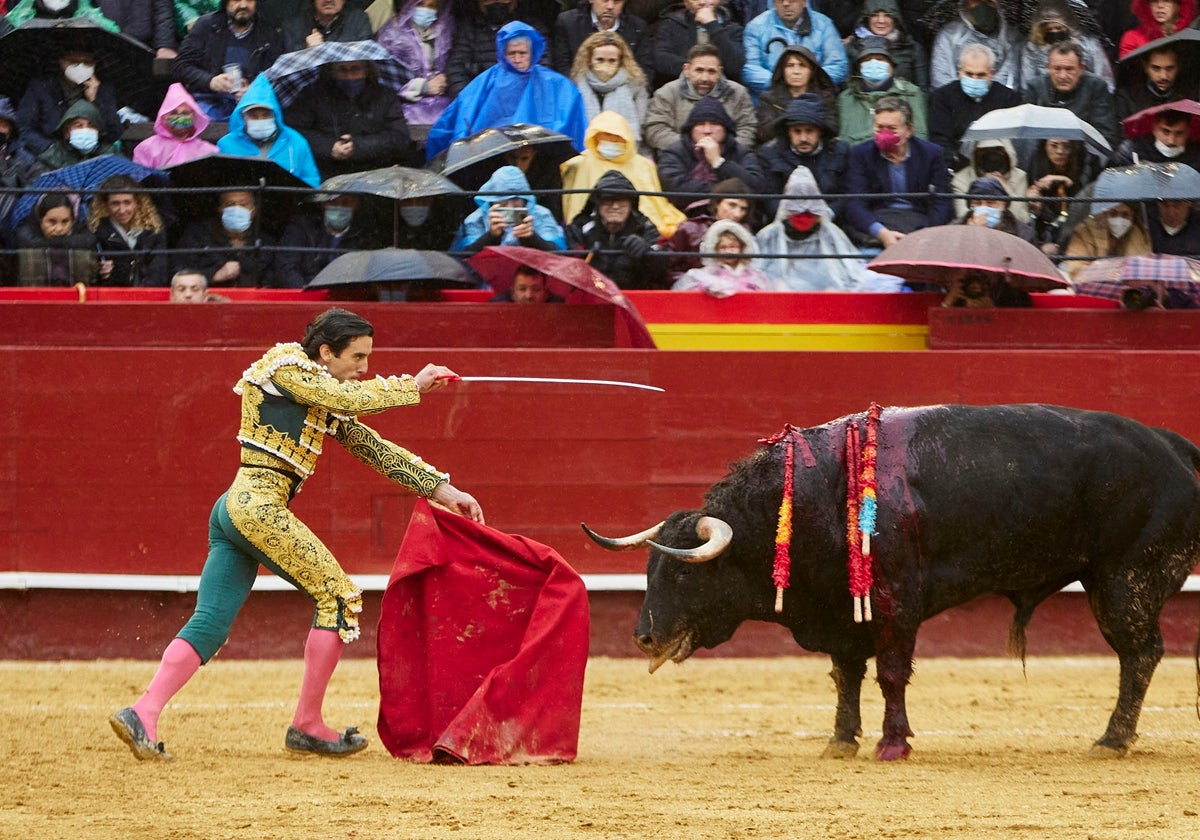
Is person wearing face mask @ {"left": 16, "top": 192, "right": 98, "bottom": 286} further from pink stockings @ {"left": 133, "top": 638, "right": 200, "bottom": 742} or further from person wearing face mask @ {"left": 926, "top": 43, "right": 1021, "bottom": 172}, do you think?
person wearing face mask @ {"left": 926, "top": 43, "right": 1021, "bottom": 172}

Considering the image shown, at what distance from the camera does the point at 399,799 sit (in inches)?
206

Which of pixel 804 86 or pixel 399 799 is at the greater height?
pixel 804 86

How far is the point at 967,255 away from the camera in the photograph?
8.40m

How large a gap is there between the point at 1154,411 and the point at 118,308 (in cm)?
514

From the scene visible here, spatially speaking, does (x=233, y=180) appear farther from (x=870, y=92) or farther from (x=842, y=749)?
(x=842, y=749)

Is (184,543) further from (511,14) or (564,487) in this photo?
(511,14)

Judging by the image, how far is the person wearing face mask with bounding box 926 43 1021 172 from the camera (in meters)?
9.73

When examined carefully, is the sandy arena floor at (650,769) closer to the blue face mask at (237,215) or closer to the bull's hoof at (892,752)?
the bull's hoof at (892,752)

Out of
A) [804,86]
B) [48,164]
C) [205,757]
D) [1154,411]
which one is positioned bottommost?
[205,757]

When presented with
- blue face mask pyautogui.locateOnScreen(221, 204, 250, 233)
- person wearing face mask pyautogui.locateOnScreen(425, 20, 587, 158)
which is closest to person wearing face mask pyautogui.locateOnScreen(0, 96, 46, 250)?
blue face mask pyautogui.locateOnScreen(221, 204, 250, 233)

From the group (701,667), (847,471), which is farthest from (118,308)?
(847,471)

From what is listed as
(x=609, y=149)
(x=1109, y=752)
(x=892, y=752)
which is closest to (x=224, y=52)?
(x=609, y=149)

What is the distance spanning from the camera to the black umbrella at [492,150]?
9.16 m

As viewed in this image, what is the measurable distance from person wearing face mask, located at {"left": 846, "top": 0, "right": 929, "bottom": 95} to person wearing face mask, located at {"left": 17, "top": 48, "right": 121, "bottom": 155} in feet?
13.5
